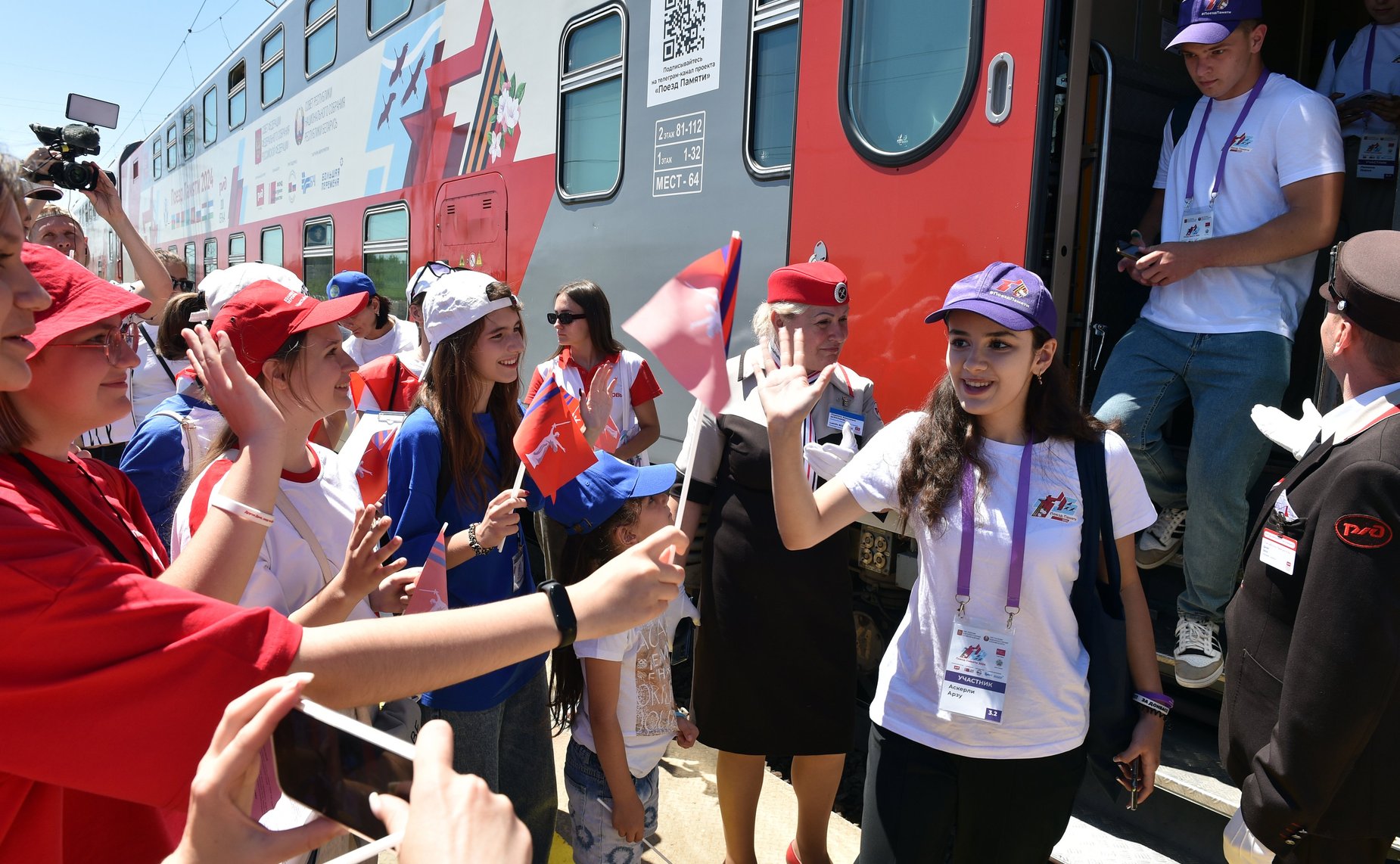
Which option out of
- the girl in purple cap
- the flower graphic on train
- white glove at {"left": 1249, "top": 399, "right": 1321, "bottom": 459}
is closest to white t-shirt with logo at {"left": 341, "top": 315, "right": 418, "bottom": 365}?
the flower graphic on train

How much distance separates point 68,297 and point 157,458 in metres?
1.64

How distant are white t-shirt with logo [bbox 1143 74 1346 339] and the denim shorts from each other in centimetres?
207

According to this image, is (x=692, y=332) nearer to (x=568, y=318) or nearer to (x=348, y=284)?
(x=568, y=318)

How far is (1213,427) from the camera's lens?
2637mm

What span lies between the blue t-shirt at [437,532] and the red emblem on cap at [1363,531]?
173cm

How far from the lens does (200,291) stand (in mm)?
3465

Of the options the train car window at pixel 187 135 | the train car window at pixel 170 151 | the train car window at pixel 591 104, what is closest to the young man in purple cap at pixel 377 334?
the train car window at pixel 591 104

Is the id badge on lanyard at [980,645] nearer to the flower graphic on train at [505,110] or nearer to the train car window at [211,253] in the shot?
the flower graphic on train at [505,110]

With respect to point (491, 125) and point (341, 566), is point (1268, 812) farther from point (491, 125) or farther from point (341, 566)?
point (491, 125)

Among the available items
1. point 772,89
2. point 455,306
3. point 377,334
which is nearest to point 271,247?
point 377,334

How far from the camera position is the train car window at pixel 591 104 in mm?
4539

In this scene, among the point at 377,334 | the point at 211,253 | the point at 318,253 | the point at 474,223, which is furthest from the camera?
the point at 211,253

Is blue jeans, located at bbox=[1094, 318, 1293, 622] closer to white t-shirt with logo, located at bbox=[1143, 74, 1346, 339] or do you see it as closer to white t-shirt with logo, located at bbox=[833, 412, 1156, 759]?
white t-shirt with logo, located at bbox=[1143, 74, 1346, 339]

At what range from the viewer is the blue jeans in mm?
2586
